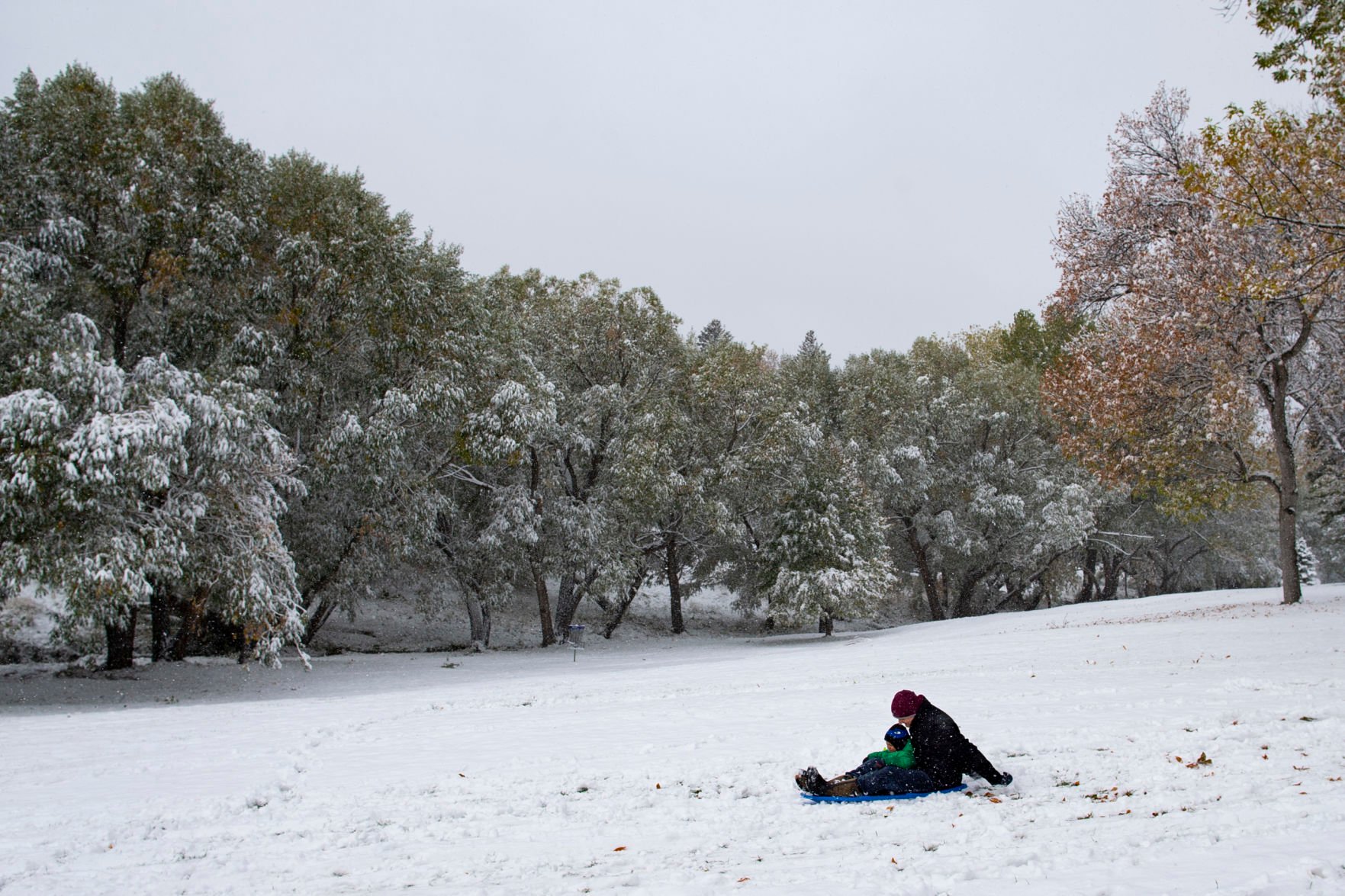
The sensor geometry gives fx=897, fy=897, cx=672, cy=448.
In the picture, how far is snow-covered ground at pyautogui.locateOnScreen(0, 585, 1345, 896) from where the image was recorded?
4777 mm

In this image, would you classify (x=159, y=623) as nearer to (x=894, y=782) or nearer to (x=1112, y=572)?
(x=894, y=782)

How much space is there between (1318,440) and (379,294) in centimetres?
2540

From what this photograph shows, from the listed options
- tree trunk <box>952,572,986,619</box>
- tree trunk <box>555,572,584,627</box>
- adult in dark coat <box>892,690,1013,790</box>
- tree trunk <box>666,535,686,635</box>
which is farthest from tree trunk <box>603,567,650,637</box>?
adult in dark coat <box>892,690,1013,790</box>

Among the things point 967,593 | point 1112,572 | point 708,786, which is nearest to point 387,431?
point 708,786

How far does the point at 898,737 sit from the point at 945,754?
15.2 inches

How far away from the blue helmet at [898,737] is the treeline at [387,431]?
38.7 feet

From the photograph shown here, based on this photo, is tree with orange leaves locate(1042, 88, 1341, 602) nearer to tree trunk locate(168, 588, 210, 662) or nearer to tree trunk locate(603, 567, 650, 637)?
tree trunk locate(603, 567, 650, 637)

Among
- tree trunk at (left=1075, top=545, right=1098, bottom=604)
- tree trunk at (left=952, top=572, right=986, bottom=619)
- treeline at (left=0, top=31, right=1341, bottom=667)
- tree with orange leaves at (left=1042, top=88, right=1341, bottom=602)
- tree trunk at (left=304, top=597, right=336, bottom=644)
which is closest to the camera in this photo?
treeline at (left=0, top=31, right=1341, bottom=667)

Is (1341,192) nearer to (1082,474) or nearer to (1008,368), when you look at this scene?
(1082,474)

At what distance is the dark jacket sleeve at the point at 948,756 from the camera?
6.45 m

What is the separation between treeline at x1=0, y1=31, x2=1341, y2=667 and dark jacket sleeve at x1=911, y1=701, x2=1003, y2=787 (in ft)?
39.6

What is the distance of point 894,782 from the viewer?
255 inches

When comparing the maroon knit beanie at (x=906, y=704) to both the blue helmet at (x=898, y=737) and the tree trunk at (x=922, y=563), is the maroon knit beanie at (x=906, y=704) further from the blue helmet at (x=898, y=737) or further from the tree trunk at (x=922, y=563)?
the tree trunk at (x=922, y=563)

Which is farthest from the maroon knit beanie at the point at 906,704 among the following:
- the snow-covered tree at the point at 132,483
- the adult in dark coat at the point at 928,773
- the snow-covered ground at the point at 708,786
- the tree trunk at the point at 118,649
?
the tree trunk at the point at 118,649
